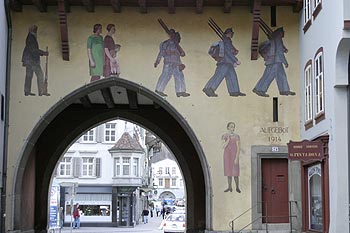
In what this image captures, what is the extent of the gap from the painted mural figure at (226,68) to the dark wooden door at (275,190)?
7.54 feet

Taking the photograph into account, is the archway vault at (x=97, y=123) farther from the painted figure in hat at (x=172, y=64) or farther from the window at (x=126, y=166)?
the window at (x=126, y=166)

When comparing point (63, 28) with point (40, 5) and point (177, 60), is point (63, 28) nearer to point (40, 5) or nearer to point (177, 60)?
point (40, 5)

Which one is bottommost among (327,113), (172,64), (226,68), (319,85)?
(327,113)

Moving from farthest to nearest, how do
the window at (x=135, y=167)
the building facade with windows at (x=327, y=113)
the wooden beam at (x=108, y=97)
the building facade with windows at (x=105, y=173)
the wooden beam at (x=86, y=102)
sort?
the window at (x=135, y=167) → the building facade with windows at (x=105, y=173) → the wooden beam at (x=86, y=102) → the wooden beam at (x=108, y=97) → the building facade with windows at (x=327, y=113)

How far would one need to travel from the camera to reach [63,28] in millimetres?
20391

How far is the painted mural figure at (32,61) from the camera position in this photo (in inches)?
814

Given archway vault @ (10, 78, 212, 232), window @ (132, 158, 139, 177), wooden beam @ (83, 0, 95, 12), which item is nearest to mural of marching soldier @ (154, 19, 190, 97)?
wooden beam @ (83, 0, 95, 12)

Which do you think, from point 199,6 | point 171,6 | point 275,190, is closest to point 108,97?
point 171,6

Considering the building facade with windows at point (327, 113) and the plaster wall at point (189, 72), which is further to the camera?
the plaster wall at point (189, 72)

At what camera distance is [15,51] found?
20797mm

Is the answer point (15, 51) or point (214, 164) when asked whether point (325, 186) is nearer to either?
point (214, 164)

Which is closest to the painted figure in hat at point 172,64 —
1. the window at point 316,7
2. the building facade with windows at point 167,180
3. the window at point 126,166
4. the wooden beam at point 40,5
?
the wooden beam at point 40,5

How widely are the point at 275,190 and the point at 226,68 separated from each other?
3.85 metres

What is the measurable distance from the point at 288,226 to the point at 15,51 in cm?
943
